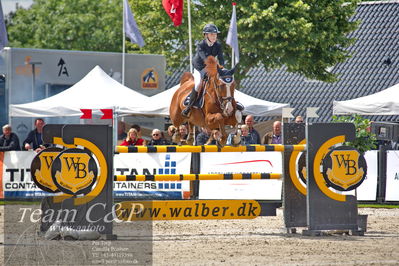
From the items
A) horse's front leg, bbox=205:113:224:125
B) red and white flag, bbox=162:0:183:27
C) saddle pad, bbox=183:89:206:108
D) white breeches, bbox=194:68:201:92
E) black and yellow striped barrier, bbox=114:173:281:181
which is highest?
red and white flag, bbox=162:0:183:27

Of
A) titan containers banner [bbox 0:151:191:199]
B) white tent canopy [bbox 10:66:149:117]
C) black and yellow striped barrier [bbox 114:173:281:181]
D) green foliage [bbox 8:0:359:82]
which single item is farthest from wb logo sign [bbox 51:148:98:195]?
green foliage [bbox 8:0:359:82]

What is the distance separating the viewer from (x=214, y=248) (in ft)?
34.6

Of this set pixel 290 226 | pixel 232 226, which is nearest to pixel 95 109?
pixel 232 226

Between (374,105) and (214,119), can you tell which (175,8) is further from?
(214,119)

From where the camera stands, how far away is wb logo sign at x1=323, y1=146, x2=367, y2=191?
11.9 metres

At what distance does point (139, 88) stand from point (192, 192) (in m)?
7.78

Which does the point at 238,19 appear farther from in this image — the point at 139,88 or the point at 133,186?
the point at 133,186

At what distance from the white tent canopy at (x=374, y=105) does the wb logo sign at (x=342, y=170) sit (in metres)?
8.43

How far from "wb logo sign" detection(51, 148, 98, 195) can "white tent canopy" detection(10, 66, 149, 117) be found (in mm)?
9109

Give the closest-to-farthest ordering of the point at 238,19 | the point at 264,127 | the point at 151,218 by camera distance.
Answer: the point at 151,218 → the point at 238,19 → the point at 264,127

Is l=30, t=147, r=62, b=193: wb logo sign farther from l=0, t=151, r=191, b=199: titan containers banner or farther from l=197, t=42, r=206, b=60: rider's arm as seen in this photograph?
l=0, t=151, r=191, b=199: titan containers banner

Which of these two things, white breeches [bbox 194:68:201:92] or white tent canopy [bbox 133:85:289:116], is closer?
white breeches [bbox 194:68:201:92]

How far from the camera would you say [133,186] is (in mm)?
17969

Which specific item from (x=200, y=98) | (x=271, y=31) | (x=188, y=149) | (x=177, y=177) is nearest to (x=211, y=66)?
(x=200, y=98)
